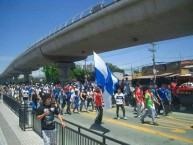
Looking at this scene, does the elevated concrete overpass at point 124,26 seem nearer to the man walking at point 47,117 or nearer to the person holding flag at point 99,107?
the person holding flag at point 99,107

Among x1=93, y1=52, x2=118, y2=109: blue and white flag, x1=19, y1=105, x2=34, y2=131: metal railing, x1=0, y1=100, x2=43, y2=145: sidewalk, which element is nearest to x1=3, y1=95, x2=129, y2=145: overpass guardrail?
x1=19, y1=105, x2=34, y2=131: metal railing

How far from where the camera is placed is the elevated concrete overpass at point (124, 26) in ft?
62.6

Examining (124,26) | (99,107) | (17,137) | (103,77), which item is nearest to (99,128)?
(99,107)

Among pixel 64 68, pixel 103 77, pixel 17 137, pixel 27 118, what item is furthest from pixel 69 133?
pixel 64 68

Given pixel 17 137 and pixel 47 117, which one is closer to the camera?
pixel 47 117

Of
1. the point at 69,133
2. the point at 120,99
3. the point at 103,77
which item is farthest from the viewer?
the point at 120,99

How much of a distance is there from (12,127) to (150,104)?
6516 mm

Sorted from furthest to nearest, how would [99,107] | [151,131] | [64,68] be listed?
[64,68], [99,107], [151,131]

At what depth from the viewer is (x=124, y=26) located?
2336 cm

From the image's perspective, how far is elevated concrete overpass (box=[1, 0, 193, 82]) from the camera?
19.1 m

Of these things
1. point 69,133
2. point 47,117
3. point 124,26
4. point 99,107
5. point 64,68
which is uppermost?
point 124,26

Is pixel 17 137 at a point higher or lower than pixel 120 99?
lower

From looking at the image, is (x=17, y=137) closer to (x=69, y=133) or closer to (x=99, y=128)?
(x=99, y=128)

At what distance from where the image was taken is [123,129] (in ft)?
43.6
